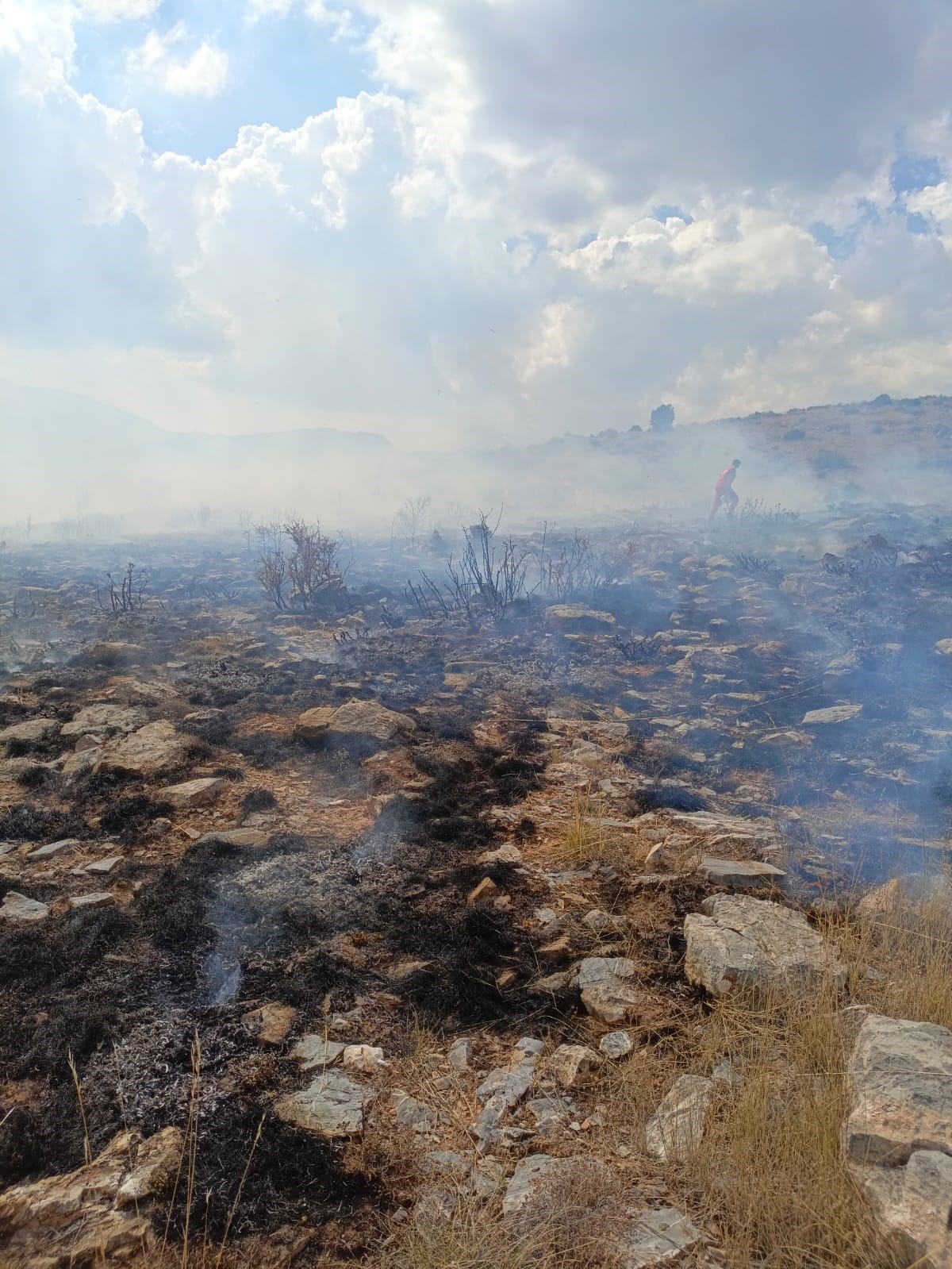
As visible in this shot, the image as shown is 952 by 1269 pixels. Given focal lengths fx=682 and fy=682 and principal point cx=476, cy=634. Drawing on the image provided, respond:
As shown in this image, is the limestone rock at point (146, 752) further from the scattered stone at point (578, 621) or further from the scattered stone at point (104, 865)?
the scattered stone at point (578, 621)

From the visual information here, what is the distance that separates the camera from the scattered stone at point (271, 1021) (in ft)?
8.38

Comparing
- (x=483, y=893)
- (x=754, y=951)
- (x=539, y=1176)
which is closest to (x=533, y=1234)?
(x=539, y=1176)

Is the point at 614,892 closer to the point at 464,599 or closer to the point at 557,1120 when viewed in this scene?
the point at 557,1120

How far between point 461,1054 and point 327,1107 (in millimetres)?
534

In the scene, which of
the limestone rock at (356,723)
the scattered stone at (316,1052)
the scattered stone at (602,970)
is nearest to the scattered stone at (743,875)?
the scattered stone at (602,970)

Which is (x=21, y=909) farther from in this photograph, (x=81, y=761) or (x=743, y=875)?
(x=743, y=875)

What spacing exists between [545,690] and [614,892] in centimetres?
425

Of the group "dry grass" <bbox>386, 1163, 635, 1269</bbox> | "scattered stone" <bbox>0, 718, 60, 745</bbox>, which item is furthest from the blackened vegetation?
"scattered stone" <bbox>0, 718, 60, 745</bbox>

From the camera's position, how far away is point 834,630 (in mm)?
9672

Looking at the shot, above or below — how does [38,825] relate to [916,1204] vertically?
below

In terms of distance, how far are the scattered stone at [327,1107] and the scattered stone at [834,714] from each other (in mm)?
5646

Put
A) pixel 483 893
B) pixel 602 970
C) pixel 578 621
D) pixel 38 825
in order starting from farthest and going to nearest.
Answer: pixel 578 621 → pixel 38 825 → pixel 483 893 → pixel 602 970

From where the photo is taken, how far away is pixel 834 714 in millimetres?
6652

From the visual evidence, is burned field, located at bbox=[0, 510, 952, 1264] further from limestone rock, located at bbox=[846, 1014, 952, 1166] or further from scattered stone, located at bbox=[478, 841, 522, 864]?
limestone rock, located at bbox=[846, 1014, 952, 1166]
